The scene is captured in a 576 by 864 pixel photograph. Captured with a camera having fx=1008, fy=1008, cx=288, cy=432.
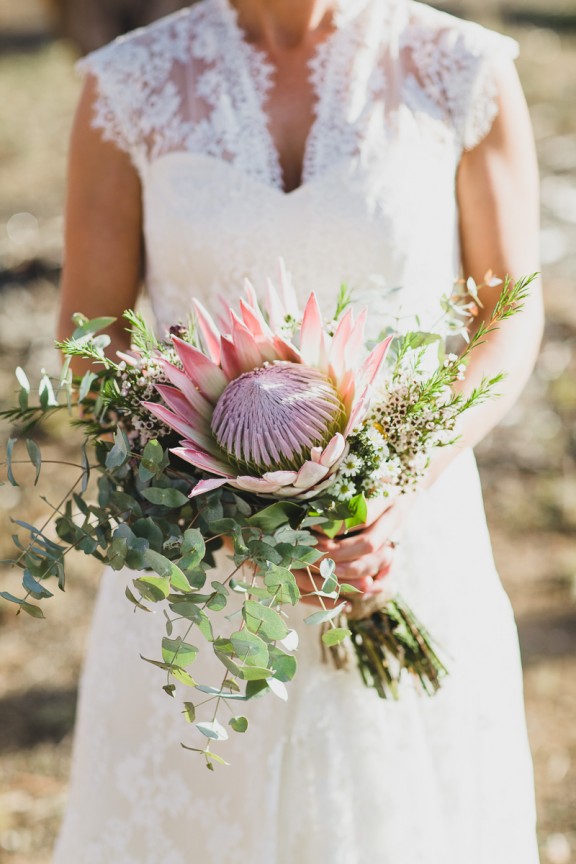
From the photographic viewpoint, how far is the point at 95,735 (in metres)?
2.08

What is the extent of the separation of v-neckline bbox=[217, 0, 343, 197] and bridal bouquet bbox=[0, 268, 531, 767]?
0.53 metres

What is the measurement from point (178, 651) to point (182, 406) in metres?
0.34

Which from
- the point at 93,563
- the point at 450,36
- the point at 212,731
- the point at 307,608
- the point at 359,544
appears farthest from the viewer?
the point at 93,563

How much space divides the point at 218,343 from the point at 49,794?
209cm

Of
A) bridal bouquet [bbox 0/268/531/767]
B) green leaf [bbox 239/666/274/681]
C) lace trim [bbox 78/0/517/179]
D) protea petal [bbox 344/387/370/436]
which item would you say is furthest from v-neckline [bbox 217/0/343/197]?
green leaf [bbox 239/666/274/681]

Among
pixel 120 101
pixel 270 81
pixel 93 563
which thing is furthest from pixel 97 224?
Result: pixel 93 563

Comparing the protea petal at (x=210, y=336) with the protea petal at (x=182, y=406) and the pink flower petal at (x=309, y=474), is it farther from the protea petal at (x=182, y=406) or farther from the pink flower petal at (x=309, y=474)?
the pink flower petal at (x=309, y=474)

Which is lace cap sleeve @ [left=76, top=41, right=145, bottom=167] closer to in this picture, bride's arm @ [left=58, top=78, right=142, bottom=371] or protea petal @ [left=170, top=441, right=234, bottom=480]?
bride's arm @ [left=58, top=78, right=142, bottom=371]

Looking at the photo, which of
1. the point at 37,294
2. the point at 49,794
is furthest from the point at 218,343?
the point at 37,294

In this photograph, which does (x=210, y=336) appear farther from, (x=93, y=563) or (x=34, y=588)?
(x=93, y=563)

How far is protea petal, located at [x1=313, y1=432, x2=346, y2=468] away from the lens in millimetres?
1342

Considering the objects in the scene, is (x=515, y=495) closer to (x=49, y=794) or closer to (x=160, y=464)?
(x=49, y=794)

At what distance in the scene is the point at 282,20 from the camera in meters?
2.05

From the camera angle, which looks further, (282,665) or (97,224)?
(97,224)
